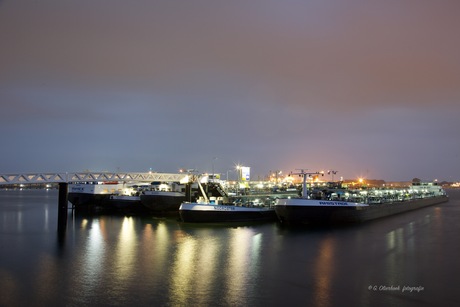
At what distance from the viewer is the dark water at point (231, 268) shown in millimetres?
17469

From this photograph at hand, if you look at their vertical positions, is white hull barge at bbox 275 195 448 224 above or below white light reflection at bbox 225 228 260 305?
above

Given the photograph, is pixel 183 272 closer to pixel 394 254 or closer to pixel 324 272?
pixel 324 272

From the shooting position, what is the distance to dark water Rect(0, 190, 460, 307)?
688 inches

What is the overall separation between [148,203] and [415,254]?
37.0 m

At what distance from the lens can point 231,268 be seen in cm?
2283

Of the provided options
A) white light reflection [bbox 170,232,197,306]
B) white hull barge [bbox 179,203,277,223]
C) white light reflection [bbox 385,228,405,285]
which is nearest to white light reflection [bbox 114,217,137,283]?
white light reflection [bbox 170,232,197,306]

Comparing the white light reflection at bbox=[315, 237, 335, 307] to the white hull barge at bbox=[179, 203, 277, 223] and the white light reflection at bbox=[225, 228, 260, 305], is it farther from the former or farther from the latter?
the white hull barge at bbox=[179, 203, 277, 223]

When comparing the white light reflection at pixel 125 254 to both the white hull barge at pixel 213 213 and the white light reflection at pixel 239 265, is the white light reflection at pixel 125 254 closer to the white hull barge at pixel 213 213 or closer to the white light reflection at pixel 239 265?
the white light reflection at pixel 239 265

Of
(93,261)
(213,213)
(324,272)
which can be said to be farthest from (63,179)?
(324,272)

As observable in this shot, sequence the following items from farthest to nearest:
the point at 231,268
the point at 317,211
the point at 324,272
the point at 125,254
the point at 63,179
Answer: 1. the point at 63,179
2. the point at 317,211
3. the point at 125,254
4. the point at 231,268
5. the point at 324,272

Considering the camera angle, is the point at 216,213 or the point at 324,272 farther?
the point at 216,213

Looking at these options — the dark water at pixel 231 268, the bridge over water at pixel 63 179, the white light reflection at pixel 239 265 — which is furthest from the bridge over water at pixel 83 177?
the white light reflection at pixel 239 265

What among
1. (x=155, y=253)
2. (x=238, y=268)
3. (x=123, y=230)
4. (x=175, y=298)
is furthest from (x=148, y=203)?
(x=175, y=298)

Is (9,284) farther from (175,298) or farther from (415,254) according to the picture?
(415,254)
